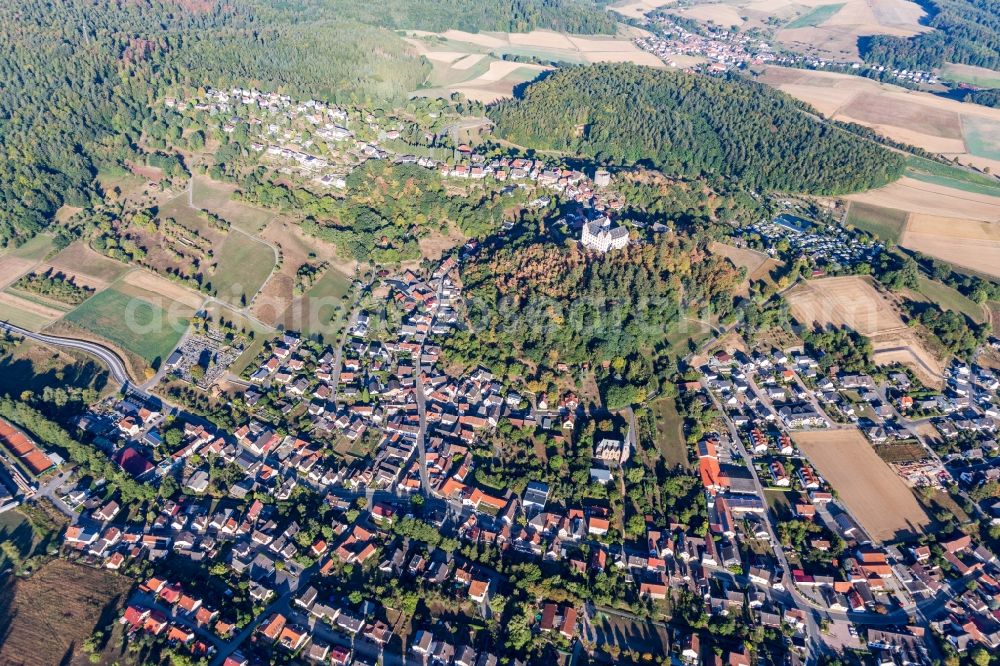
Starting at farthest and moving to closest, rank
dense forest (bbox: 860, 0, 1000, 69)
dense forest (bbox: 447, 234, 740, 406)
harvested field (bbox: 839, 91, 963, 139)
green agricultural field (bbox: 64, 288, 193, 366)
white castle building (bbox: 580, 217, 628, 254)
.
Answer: dense forest (bbox: 860, 0, 1000, 69), harvested field (bbox: 839, 91, 963, 139), white castle building (bbox: 580, 217, 628, 254), green agricultural field (bbox: 64, 288, 193, 366), dense forest (bbox: 447, 234, 740, 406)

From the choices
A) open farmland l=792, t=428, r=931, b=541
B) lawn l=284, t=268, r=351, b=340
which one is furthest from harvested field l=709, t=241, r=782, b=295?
lawn l=284, t=268, r=351, b=340

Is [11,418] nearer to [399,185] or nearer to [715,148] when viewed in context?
[399,185]

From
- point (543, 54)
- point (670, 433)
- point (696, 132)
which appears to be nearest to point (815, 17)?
point (543, 54)

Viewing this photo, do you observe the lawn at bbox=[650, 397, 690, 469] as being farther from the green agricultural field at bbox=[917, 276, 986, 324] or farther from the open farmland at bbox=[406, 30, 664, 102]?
the open farmland at bbox=[406, 30, 664, 102]

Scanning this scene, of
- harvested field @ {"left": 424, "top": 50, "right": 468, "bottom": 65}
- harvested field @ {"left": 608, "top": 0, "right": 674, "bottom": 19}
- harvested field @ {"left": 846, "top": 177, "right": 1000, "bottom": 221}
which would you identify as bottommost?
harvested field @ {"left": 846, "top": 177, "right": 1000, "bottom": 221}

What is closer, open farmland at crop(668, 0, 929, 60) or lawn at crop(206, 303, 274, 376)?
lawn at crop(206, 303, 274, 376)

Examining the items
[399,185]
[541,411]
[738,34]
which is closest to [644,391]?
[541,411]

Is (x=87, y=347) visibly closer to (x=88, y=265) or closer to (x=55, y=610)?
(x=88, y=265)

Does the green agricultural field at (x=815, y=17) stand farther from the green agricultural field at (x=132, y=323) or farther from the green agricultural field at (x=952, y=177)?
A: the green agricultural field at (x=132, y=323)
